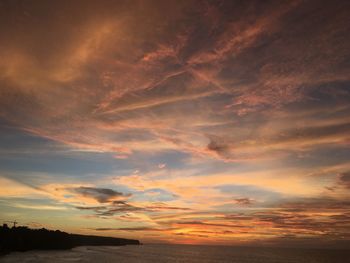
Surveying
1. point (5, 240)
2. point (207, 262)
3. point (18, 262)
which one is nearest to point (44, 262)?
point (18, 262)

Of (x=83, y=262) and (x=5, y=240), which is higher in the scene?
(x=5, y=240)

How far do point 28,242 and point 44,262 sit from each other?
85.2 metres

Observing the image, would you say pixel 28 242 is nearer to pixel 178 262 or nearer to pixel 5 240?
pixel 5 240

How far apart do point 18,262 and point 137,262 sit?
236 ft

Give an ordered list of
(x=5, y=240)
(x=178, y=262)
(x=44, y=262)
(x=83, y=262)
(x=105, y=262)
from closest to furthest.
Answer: (x=44, y=262) < (x=83, y=262) < (x=105, y=262) < (x=5, y=240) < (x=178, y=262)

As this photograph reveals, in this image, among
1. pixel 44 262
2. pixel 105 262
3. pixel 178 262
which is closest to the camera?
pixel 44 262

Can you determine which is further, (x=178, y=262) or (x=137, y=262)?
(x=178, y=262)

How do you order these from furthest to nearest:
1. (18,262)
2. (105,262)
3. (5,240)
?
(5,240) → (105,262) → (18,262)

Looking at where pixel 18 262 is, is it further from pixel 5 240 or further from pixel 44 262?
pixel 5 240

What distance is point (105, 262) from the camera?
504 ft

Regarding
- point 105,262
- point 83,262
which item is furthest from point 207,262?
point 83,262

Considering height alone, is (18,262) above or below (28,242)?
below

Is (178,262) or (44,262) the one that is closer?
(44,262)

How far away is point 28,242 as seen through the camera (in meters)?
200
